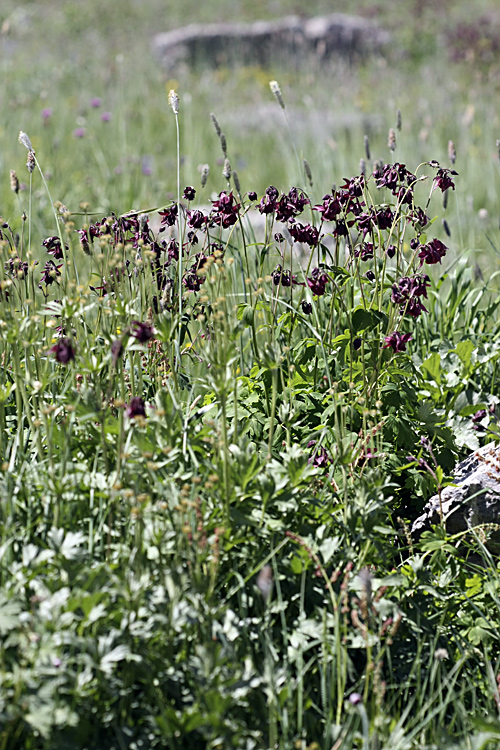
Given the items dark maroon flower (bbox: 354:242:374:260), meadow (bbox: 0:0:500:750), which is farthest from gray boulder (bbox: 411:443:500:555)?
dark maroon flower (bbox: 354:242:374:260)

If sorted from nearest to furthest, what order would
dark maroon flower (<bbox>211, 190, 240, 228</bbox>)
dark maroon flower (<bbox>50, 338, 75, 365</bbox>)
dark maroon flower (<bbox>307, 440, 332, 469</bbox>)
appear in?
dark maroon flower (<bbox>50, 338, 75, 365</bbox>), dark maroon flower (<bbox>307, 440, 332, 469</bbox>), dark maroon flower (<bbox>211, 190, 240, 228</bbox>)

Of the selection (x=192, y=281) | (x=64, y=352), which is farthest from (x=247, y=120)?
(x=64, y=352)

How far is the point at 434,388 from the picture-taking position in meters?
2.44

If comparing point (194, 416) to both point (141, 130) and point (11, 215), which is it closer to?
point (11, 215)

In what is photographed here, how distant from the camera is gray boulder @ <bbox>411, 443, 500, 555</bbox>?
2045 mm

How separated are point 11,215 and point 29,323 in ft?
10.3

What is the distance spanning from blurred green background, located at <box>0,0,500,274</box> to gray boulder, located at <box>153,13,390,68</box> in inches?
19.4

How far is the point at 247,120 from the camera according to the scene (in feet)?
28.6

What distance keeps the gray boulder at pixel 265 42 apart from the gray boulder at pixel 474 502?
1216 cm

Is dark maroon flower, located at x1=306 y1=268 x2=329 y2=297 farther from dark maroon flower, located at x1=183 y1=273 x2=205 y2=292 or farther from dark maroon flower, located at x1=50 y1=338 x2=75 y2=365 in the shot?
dark maroon flower, located at x1=50 y1=338 x2=75 y2=365

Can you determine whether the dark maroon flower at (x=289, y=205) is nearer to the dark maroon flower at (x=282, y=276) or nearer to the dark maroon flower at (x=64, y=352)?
the dark maroon flower at (x=282, y=276)

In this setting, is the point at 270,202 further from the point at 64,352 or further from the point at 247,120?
the point at 247,120

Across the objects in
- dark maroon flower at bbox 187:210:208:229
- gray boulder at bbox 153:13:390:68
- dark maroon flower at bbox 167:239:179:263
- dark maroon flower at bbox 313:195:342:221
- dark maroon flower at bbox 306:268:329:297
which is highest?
gray boulder at bbox 153:13:390:68

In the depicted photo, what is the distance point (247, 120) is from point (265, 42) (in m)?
6.05
